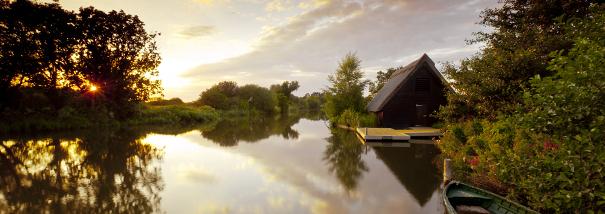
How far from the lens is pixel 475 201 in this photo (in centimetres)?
720

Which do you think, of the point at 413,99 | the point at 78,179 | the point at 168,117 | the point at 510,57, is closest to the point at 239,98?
the point at 168,117

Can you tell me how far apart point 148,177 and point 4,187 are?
403cm

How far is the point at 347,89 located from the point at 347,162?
19.8 meters

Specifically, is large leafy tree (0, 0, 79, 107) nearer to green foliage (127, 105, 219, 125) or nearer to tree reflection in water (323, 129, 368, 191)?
green foliage (127, 105, 219, 125)

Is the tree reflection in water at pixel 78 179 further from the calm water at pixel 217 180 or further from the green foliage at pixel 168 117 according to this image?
the green foliage at pixel 168 117

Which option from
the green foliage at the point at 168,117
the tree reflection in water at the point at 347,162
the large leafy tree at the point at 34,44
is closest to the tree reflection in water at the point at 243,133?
the tree reflection in water at the point at 347,162

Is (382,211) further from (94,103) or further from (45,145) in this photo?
(94,103)

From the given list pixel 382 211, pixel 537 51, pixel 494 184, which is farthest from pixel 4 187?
pixel 537 51

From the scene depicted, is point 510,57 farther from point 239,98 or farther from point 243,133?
point 239,98

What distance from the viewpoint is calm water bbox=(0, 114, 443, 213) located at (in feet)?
26.3

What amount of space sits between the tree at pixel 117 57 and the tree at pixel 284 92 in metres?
53.8

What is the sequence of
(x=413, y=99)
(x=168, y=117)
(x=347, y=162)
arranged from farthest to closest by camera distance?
1. (x=168, y=117)
2. (x=413, y=99)
3. (x=347, y=162)

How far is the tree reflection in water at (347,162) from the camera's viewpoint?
11.1 m

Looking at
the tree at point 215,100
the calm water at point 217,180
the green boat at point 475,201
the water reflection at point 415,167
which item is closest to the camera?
the green boat at point 475,201
